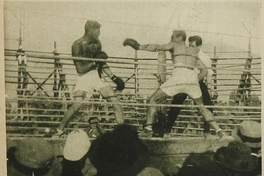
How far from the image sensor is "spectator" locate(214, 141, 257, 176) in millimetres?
2670

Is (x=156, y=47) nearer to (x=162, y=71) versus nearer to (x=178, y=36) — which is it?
(x=178, y=36)

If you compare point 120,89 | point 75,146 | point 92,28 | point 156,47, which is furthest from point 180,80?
point 75,146

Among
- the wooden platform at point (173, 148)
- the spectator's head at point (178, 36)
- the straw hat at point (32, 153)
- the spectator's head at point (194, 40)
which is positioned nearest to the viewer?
the straw hat at point (32, 153)

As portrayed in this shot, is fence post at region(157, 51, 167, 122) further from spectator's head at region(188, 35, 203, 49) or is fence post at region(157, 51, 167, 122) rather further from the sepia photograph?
spectator's head at region(188, 35, 203, 49)

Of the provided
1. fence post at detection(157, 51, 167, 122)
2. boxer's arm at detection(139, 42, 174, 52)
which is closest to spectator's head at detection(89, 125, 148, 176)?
fence post at detection(157, 51, 167, 122)

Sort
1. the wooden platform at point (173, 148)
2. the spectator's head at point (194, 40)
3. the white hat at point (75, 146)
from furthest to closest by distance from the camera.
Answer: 1. the spectator's head at point (194, 40)
2. the wooden platform at point (173, 148)
3. the white hat at point (75, 146)

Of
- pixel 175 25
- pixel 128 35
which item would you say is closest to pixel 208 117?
pixel 175 25

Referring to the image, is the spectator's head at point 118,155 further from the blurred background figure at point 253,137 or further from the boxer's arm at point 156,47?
the blurred background figure at point 253,137

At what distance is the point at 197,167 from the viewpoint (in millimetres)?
2807

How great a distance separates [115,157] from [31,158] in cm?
65

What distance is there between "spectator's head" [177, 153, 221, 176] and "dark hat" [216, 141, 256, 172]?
0.45ft

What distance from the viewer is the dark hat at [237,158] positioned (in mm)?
2668

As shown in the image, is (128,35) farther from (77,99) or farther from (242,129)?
(242,129)

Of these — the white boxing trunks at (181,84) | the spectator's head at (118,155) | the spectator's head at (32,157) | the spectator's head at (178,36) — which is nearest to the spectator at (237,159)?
the white boxing trunks at (181,84)
